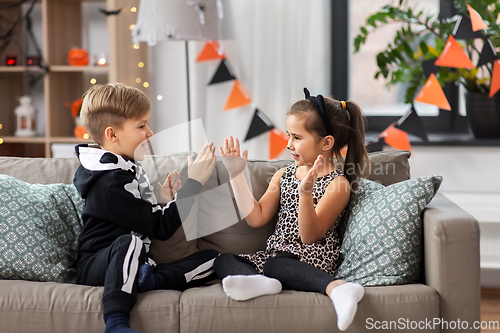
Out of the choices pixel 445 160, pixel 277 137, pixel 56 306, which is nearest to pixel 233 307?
pixel 56 306

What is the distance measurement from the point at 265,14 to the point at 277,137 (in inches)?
27.8

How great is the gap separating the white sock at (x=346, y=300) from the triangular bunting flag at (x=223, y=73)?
5.47 ft

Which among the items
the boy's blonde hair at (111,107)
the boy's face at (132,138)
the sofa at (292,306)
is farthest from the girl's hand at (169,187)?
the sofa at (292,306)

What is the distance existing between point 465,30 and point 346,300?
5.09 feet

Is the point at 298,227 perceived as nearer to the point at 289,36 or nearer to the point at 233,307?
the point at 233,307

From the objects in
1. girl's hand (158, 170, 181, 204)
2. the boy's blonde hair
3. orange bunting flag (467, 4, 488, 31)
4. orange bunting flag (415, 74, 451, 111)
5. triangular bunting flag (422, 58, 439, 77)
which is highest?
orange bunting flag (467, 4, 488, 31)

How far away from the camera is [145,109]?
148 centimetres

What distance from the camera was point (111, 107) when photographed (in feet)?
4.75

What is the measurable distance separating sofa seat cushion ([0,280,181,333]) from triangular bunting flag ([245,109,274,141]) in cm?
144

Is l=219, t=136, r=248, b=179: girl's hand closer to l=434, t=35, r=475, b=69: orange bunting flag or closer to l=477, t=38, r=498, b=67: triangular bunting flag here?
l=434, t=35, r=475, b=69: orange bunting flag

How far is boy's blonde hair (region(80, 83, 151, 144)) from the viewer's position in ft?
4.75

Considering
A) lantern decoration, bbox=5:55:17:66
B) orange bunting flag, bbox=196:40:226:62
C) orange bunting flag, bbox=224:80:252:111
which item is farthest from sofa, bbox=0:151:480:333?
lantern decoration, bbox=5:55:17:66

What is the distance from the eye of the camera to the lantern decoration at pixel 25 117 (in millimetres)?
2824

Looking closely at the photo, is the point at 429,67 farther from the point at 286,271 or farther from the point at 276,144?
the point at 286,271
